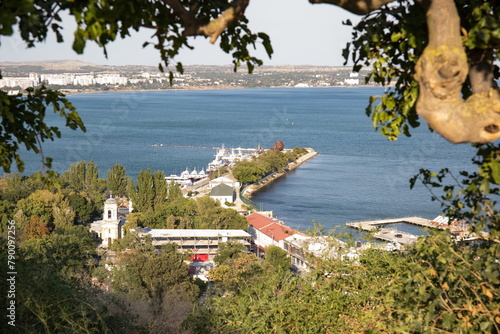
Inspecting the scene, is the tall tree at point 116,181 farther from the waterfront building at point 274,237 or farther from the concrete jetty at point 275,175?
the waterfront building at point 274,237

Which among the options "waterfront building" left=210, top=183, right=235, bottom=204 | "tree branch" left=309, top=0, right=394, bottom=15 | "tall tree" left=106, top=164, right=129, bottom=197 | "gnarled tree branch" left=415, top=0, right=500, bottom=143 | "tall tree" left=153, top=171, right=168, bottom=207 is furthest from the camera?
"tall tree" left=106, top=164, right=129, bottom=197

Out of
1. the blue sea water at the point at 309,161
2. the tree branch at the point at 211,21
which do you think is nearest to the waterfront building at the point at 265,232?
the blue sea water at the point at 309,161

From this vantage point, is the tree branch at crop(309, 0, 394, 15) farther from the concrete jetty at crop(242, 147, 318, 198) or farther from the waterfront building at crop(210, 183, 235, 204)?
the concrete jetty at crop(242, 147, 318, 198)

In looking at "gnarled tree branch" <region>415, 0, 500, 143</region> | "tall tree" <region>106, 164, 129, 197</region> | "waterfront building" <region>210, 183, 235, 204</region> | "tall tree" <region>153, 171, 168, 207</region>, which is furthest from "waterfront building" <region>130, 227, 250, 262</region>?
"gnarled tree branch" <region>415, 0, 500, 143</region>

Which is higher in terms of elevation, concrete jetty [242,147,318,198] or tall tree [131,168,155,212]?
tall tree [131,168,155,212]

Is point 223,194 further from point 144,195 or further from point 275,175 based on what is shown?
point 275,175

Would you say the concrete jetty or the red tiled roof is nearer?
the red tiled roof

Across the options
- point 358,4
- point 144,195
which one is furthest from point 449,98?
point 144,195
